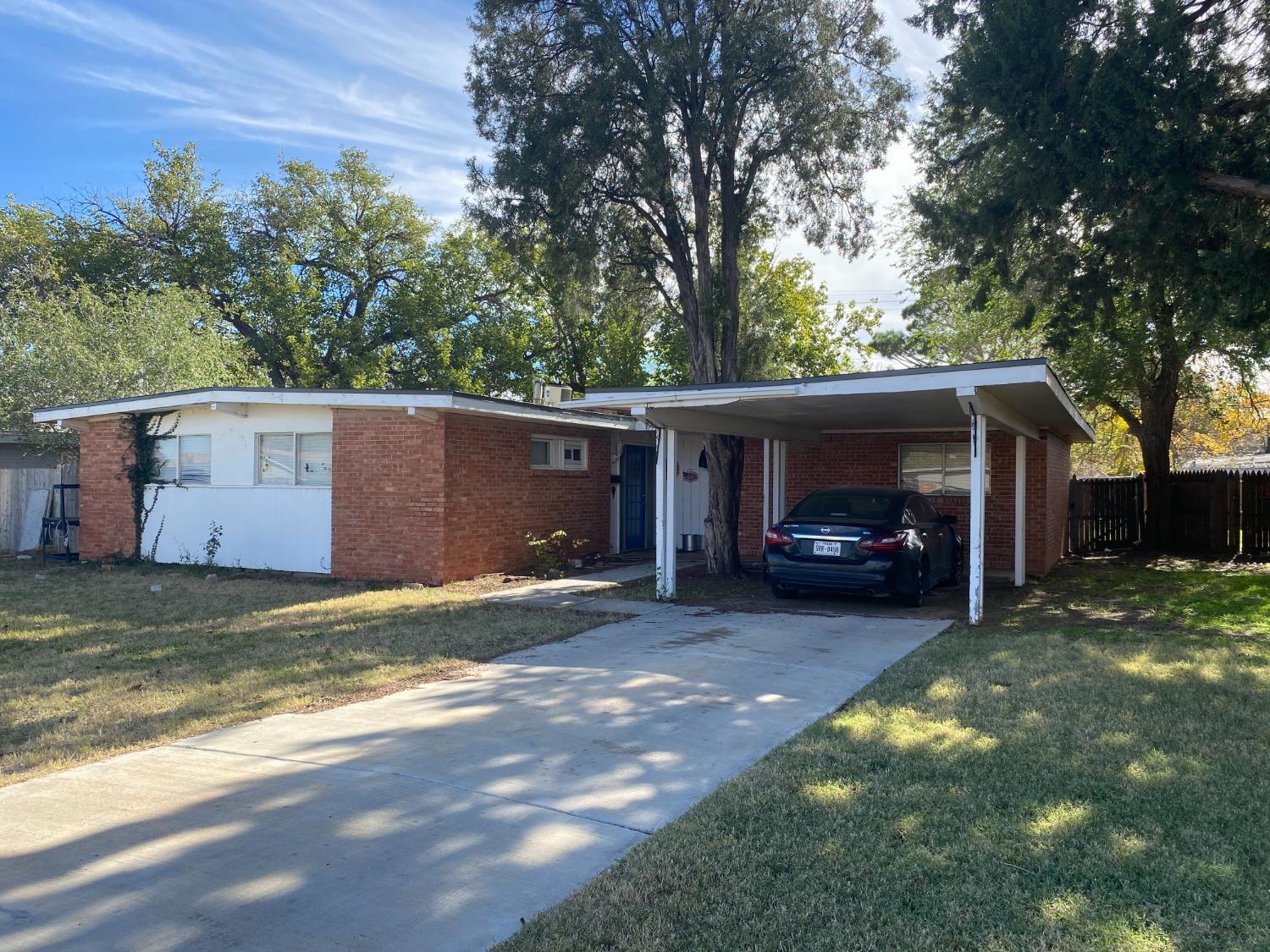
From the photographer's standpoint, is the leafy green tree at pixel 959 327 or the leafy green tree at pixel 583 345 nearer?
the leafy green tree at pixel 959 327

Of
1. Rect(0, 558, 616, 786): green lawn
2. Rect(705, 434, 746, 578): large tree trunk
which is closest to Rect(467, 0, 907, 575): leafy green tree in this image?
Rect(705, 434, 746, 578): large tree trunk

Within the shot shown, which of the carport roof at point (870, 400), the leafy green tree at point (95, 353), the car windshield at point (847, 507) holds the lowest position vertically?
the car windshield at point (847, 507)

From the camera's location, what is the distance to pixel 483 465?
14.3 meters

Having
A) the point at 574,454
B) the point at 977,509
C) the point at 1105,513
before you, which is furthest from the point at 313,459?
the point at 1105,513

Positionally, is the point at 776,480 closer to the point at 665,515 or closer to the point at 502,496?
the point at 665,515

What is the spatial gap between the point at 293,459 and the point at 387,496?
6.67 ft

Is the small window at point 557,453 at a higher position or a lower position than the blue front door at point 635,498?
higher

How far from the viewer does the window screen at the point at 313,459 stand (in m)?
14.3

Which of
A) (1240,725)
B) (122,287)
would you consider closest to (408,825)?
(1240,725)

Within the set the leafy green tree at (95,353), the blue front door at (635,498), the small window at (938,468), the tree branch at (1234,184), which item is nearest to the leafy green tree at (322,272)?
the leafy green tree at (95,353)

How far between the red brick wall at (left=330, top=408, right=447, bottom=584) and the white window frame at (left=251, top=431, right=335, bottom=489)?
373 millimetres

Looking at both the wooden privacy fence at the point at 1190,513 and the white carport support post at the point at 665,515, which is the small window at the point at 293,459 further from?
the wooden privacy fence at the point at 1190,513

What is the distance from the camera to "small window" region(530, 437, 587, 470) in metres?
15.8

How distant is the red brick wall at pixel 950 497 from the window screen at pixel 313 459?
790 centimetres
